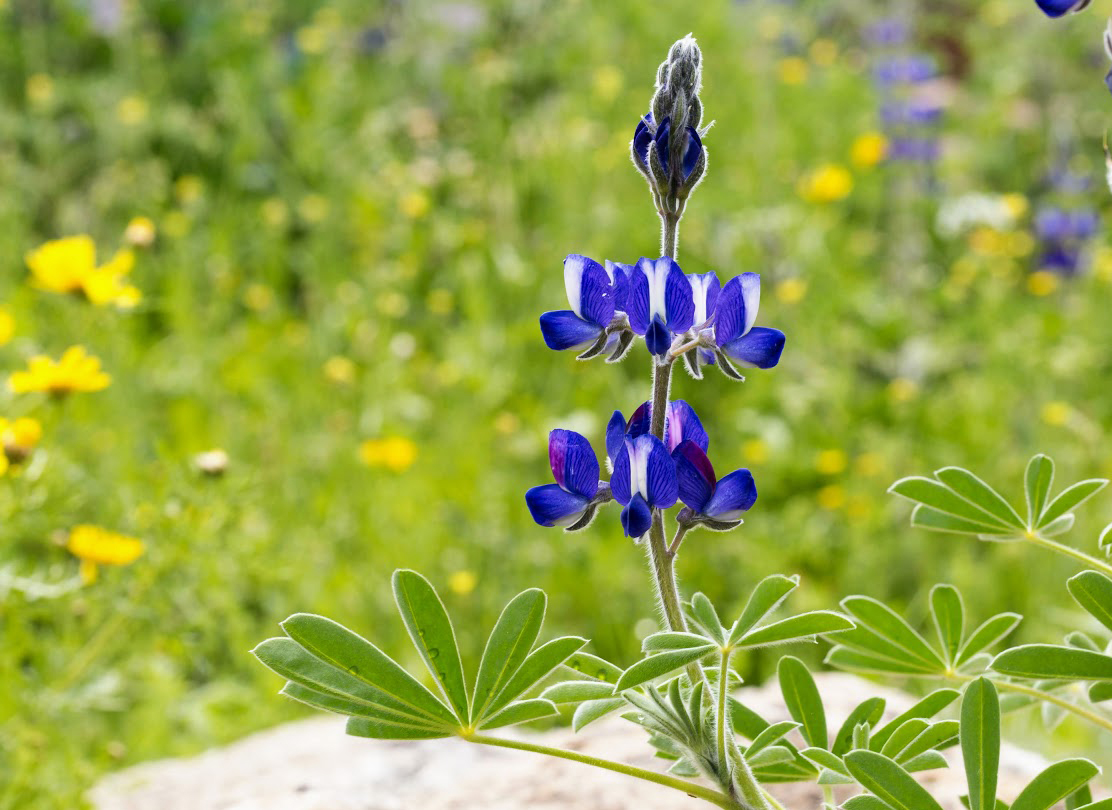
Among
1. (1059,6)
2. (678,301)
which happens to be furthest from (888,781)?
(1059,6)

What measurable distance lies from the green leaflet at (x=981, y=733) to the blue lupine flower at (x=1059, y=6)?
55cm

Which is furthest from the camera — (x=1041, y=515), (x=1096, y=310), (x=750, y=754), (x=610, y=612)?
(x=1096, y=310)

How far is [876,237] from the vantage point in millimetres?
5020

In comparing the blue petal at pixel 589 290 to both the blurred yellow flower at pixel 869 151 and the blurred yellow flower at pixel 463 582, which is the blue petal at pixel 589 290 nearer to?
the blurred yellow flower at pixel 463 582

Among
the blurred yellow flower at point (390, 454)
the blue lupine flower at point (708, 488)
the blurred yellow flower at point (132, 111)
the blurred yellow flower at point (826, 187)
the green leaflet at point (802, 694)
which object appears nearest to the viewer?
the blue lupine flower at point (708, 488)

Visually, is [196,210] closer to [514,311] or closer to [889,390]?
[514,311]

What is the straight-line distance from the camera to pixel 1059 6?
3.11 feet

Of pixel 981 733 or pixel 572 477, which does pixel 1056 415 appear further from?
pixel 572 477

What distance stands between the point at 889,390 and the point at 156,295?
2.68m

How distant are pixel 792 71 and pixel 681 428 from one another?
5113 millimetres

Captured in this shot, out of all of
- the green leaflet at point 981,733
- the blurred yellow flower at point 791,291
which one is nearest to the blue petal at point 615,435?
the green leaflet at point 981,733

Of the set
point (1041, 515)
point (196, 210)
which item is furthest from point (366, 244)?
point (1041, 515)

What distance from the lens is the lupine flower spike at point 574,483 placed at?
3.21 ft

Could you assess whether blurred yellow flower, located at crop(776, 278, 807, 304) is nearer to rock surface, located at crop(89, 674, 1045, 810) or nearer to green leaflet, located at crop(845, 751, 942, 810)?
rock surface, located at crop(89, 674, 1045, 810)
